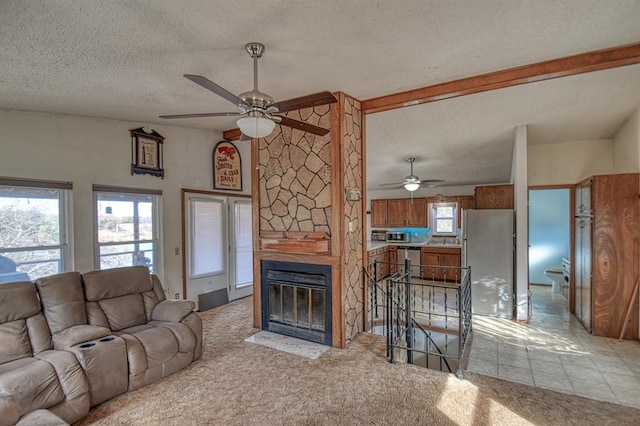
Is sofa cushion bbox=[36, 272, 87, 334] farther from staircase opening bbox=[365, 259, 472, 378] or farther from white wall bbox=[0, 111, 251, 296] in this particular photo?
staircase opening bbox=[365, 259, 472, 378]

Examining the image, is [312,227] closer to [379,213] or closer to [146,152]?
[146,152]

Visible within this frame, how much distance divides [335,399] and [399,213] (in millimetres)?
6297

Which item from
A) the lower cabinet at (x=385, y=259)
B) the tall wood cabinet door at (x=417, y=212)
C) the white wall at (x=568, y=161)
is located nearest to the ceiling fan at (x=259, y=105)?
the white wall at (x=568, y=161)

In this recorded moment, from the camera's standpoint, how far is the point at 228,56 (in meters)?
2.59

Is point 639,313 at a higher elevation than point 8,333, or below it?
below

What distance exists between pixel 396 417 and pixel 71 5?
350cm

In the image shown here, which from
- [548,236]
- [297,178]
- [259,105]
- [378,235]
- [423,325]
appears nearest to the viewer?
[259,105]

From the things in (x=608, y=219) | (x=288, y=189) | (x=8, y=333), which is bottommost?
(x=8, y=333)

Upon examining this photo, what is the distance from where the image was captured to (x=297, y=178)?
3881 mm

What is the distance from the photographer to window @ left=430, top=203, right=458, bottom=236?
25.6 ft

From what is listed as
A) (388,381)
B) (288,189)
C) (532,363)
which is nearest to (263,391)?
(388,381)

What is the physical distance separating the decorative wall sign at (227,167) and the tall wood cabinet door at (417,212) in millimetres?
4575

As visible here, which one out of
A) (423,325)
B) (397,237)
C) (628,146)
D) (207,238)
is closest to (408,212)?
(397,237)

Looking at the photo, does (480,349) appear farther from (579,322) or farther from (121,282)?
(121,282)
